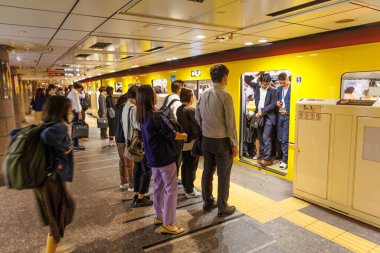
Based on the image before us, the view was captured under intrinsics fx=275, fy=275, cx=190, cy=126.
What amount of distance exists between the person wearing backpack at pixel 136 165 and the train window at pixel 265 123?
2.98 meters

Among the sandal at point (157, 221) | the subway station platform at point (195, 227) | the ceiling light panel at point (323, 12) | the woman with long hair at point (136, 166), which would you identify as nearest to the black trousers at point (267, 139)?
the subway station platform at point (195, 227)

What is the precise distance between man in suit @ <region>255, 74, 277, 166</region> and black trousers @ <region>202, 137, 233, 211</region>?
2.63 meters

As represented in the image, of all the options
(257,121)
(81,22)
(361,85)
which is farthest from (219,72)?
(257,121)

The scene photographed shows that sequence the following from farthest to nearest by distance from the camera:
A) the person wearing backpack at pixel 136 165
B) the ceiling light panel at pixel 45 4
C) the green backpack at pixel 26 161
A: 1. the person wearing backpack at pixel 136 165
2. the ceiling light panel at pixel 45 4
3. the green backpack at pixel 26 161

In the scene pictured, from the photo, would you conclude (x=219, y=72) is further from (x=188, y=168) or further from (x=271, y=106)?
(x=271, y=106)

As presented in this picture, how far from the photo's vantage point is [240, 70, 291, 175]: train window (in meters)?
5.71

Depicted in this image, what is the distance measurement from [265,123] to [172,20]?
333 cm

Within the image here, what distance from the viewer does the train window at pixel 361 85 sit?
4.19 meters

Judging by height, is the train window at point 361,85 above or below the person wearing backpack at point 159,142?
above

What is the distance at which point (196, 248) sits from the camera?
3.00m

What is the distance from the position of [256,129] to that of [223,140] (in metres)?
3.32

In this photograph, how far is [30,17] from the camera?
347 cm

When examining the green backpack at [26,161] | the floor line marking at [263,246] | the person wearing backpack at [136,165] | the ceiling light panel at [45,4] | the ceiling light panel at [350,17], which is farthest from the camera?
the person wearing backpack at [136,165]

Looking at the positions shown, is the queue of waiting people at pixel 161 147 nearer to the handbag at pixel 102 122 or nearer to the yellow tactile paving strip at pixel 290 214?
the yellow tactile paving strip at pixel 290 214
